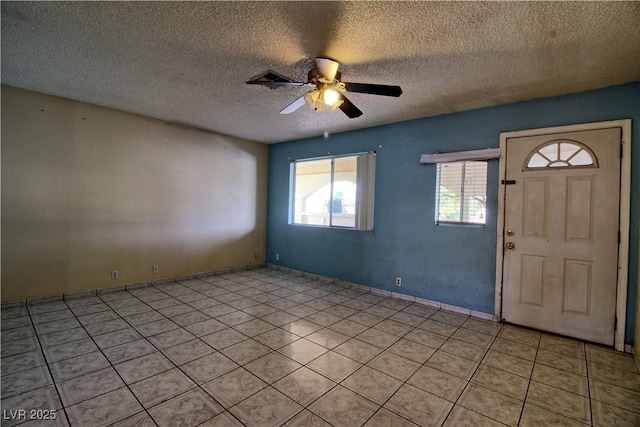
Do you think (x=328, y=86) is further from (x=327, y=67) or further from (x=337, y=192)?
(x=337, y=192)

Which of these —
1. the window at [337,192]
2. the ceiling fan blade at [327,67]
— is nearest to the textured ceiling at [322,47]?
the ceiling fan blade at [327,67]

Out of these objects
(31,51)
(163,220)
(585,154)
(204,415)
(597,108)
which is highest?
(31,51)

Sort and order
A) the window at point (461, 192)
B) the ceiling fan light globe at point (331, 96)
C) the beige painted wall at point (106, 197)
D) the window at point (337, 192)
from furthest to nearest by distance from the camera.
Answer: the window at point (337, 192) < the window at point (461, 192) < the beige painted wall at point (106, 197) < the ceiling fan light globe at point (331, 96)

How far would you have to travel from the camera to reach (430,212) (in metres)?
3.89

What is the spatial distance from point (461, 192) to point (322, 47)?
2.53 m

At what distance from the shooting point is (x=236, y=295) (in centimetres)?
414

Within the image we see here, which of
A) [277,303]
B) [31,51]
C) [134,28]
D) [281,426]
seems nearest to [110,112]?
[31,51]

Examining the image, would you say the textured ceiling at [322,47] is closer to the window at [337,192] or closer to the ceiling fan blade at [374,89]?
the ceiling fan blade at [374,89]

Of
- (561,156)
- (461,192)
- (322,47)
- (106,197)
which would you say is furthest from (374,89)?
(106,197)

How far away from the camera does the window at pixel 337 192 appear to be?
445cm

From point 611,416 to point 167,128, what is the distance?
5.80 m

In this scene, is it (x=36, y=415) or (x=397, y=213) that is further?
(x=397, y=213)

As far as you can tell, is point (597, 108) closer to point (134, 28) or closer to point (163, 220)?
point (134, 28)

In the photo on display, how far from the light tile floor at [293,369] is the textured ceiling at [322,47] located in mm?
2606
